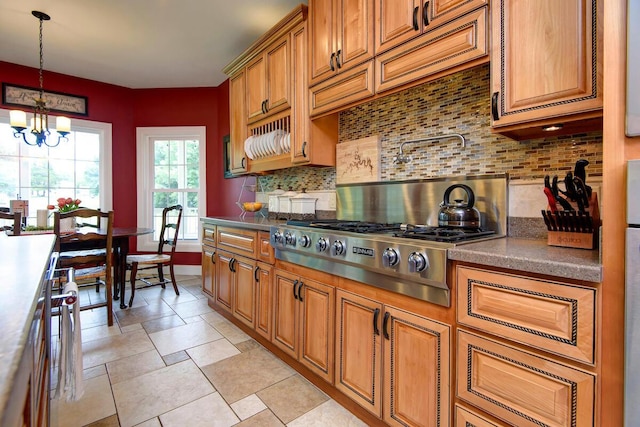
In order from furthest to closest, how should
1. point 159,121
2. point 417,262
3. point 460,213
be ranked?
point 159,121
point 460,213
point 417,262

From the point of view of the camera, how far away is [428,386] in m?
1.27

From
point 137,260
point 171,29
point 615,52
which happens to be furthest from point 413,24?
point 137,260

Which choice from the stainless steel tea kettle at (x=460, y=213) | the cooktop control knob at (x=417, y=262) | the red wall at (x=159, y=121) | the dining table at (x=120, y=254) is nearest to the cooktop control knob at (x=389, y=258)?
the cooktop control knob at (x=417, y=262)

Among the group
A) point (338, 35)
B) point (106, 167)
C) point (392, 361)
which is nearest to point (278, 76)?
point (338, 35)

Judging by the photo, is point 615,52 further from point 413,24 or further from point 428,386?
point 428,386

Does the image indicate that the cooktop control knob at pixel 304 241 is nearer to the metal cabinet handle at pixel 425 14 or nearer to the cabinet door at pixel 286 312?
the cabinet door at pixel 286 312

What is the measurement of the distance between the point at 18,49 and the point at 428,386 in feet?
16.0

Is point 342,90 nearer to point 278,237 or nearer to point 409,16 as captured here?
point 409,16

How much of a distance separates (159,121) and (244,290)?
10.9ft

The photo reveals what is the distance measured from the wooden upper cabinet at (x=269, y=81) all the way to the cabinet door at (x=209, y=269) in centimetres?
128

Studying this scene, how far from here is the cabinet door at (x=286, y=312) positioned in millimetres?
1982

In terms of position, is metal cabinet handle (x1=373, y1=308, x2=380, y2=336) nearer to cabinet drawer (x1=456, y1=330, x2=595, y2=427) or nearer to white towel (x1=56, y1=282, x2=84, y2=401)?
cabinet drawer (x1=456, y1=330, x2=595, y2=427)

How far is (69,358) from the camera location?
1.01 m

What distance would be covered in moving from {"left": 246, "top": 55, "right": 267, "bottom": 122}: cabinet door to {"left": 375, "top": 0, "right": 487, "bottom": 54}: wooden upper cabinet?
1293 millimetres
